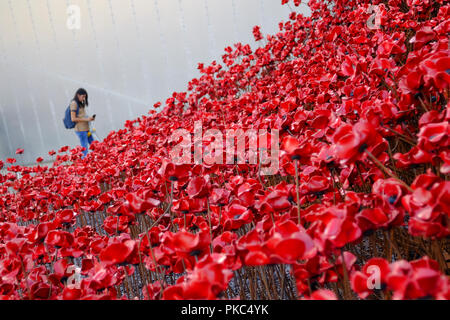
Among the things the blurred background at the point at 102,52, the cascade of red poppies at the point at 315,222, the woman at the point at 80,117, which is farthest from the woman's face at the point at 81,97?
→ the cascade of red poppies at the point at 315,222

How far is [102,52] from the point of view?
8.84 meters

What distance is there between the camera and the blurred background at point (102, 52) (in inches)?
288

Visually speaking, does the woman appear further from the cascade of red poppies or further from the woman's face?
the cascade of red poppies

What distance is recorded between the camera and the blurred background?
24.0 feet

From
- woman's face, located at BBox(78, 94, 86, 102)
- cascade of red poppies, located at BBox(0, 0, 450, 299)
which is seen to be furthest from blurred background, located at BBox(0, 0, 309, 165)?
cascade of red poppies, located at BBox(0, 0, 450, 299)

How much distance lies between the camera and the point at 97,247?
3.12 ft

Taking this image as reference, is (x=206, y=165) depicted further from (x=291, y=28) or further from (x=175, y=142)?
(x=291, y=28)

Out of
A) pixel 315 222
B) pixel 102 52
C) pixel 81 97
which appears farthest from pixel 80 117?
pixel 315 222

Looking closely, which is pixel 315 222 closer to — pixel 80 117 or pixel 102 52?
pixel 80 117
